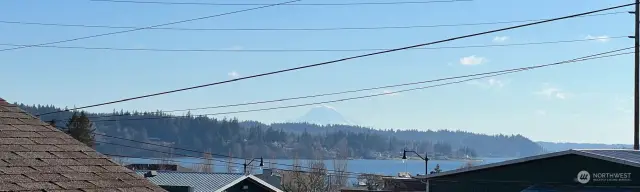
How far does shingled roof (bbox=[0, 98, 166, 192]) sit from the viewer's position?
11.1 meters

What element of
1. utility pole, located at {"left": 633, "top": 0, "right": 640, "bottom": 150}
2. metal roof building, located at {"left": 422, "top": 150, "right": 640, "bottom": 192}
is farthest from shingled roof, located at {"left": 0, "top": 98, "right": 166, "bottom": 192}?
utility pole, located at {"left": 633, "top": 0, "right": 640, "bottom": 150}

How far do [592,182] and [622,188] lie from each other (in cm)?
107

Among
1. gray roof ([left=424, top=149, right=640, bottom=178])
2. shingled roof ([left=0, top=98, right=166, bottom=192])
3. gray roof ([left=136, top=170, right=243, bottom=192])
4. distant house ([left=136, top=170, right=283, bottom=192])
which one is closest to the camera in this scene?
shingled roof ([left=0, top=98, right=166, bottom=192])

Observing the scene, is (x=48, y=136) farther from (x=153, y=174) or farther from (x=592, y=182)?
(x=153, y=174)

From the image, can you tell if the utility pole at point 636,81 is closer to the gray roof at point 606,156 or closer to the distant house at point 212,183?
the gray roof at point 606,156

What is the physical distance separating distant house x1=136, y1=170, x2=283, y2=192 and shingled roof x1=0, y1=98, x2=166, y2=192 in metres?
26.6

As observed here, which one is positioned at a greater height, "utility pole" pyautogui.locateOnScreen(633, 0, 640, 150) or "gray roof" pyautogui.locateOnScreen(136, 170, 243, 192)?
"utility pole" pyautogui.locateOnScreen(633, 0, 640, 150)

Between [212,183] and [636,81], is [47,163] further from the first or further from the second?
[212,183]

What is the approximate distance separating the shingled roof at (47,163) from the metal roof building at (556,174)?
65.5ft

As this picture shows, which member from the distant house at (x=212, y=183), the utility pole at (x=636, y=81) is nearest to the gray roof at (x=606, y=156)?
the utility pole at (x=636, y=81)

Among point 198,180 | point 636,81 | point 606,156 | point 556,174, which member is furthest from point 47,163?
point 198,180

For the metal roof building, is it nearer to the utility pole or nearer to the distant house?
the utility pole

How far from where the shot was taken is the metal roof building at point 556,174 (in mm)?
A: 29062

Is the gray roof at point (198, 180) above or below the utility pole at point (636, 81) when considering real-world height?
below
